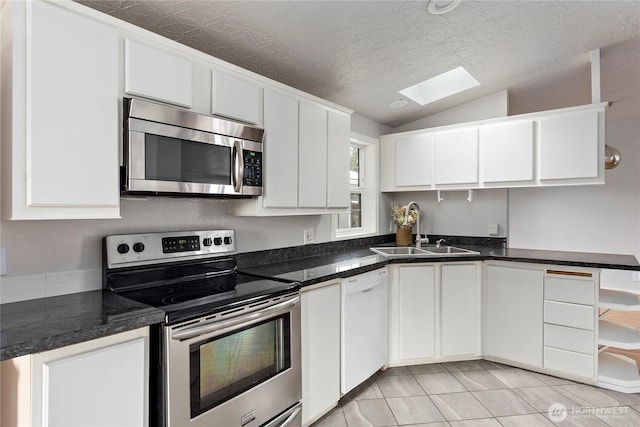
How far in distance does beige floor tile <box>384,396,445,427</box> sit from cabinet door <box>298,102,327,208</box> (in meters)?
1.48

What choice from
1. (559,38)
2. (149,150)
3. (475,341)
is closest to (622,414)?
(475,341)

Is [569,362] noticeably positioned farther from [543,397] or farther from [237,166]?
[237,166]

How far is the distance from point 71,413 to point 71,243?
77 cm

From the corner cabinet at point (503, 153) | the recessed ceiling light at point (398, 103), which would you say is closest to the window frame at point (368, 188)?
the corner cabinet at point (503, 153)

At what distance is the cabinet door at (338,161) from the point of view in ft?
8.62

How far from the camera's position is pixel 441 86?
3.22 meters

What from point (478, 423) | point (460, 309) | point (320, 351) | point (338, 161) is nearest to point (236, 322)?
point (320, 351)

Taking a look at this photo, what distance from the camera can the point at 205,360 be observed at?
4.69 feet

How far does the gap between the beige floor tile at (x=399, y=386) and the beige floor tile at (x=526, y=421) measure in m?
0.54

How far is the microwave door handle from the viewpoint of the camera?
1.88 m

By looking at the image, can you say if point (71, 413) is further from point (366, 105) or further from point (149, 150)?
point (366, 105)

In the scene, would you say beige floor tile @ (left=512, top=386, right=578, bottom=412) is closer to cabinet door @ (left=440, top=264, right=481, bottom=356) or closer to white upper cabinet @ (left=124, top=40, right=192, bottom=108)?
cabinet door @ (left=440, top=264, right=481, bottom=356)

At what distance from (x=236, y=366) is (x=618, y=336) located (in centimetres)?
275

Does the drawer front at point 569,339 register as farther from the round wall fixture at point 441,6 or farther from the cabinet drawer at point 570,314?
the round wall fixture at point 441,6
